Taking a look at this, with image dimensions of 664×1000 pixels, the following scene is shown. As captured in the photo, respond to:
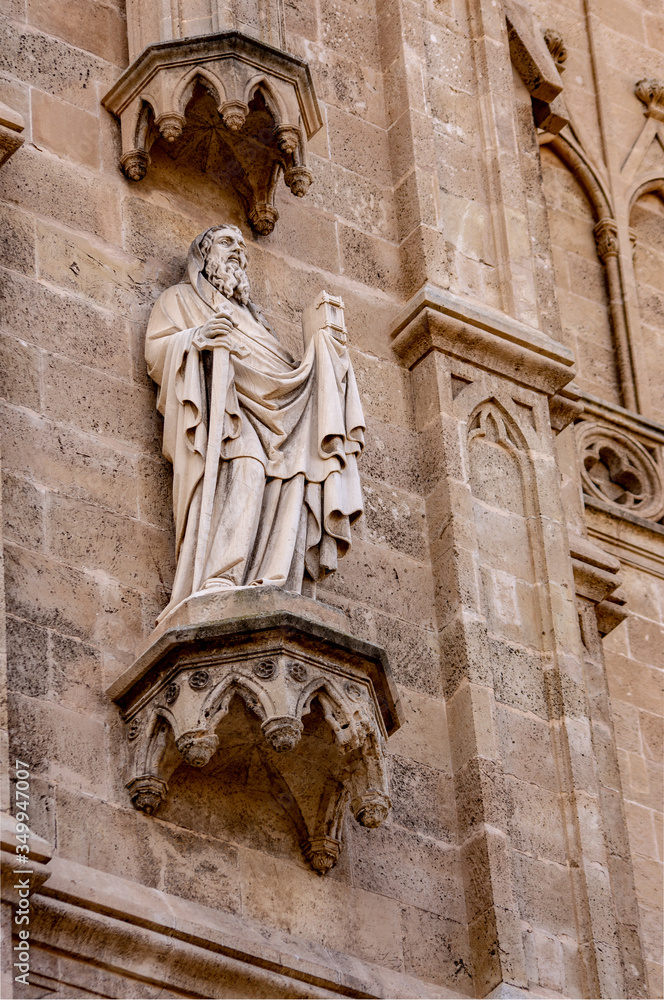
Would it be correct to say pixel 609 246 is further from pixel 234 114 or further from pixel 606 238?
pixel 234 114

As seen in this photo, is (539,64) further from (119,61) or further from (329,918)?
(329,918)

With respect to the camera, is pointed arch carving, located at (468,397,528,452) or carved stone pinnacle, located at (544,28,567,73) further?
carved stone pinnacle, located at (544,28,567,73)

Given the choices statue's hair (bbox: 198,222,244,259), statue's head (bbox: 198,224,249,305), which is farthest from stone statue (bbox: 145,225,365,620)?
statue's hair (bbox: 198,222,244,259)

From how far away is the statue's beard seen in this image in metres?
11.3

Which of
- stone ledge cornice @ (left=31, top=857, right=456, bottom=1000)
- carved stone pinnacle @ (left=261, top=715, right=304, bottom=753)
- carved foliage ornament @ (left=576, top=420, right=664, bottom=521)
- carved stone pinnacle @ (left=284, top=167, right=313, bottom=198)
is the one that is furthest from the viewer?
carved foliage ornament @ (left=576, top=420, right=664, bottom=521)

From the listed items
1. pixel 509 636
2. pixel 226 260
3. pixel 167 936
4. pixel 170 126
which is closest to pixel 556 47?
pixel 170 126

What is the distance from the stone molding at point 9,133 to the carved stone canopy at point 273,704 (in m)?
2.17

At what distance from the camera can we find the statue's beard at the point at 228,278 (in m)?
11.3

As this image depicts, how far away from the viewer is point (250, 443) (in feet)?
34.9

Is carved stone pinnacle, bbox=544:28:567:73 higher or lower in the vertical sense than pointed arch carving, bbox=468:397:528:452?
higher

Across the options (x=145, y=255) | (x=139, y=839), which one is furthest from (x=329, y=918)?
(x=145, y=255)

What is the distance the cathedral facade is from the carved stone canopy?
Result: 2cm

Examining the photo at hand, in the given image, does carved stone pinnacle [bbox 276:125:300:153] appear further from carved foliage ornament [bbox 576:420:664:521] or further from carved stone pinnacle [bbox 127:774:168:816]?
carved stone pinnacle [bbox 127:774:168:816]

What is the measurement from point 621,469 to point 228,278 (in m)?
3.53
